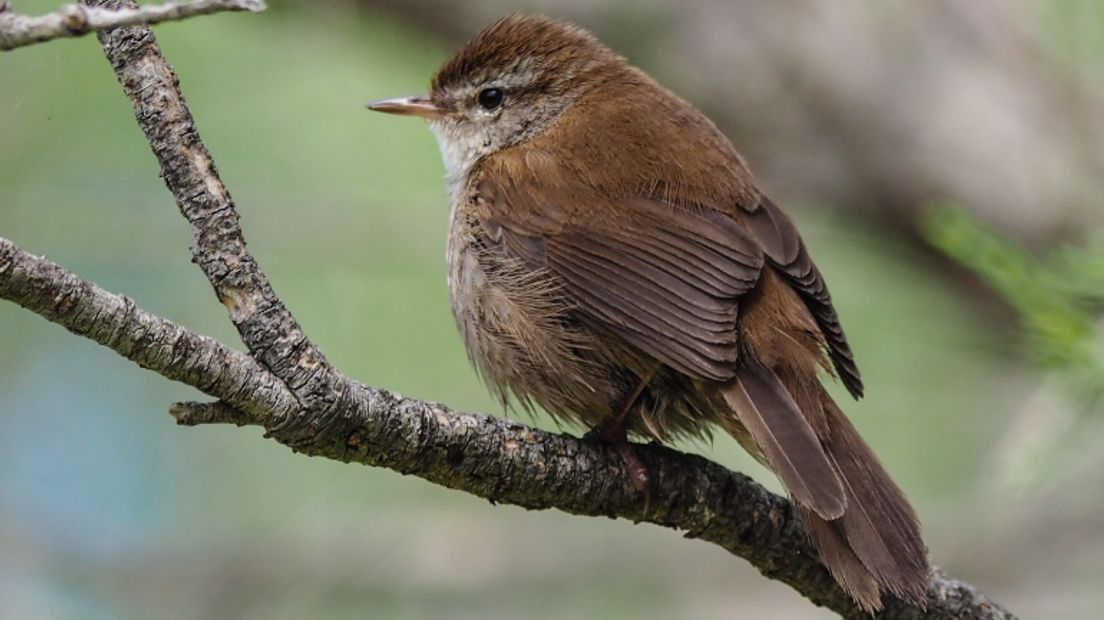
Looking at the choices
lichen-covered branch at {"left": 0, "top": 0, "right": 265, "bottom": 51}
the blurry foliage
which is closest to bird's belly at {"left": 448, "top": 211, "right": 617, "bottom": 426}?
the blurry foliage

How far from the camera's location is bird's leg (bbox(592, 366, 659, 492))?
3508mm

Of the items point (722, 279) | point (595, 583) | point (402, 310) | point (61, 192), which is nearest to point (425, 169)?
point (402, 310)

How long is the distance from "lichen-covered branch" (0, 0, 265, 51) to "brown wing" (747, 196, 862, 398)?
241 centimetres

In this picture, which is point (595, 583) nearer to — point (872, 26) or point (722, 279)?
point (722, 279)

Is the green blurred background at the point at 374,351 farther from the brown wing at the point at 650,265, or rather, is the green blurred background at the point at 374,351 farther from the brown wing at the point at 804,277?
the brown wing at the point at 650,265

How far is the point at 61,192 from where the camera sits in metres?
6.57

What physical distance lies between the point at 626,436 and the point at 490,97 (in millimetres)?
1804

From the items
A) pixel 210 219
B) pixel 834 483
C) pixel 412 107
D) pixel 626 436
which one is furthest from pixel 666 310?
pixel 412 107

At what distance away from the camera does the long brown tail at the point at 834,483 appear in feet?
10.8

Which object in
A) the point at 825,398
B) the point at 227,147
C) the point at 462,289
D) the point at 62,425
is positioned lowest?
the point at 62,425

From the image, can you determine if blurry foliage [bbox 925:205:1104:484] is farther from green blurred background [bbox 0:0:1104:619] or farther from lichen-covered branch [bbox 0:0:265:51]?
lichen-covered branch [bbox 0:0:265:51]

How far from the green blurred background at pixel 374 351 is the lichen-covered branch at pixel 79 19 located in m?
2.89

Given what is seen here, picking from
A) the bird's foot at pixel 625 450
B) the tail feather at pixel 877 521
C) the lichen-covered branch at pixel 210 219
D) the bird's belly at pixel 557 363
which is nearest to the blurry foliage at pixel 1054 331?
the tail feather at pixel 877 521

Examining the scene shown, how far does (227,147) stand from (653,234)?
13.1 feet
